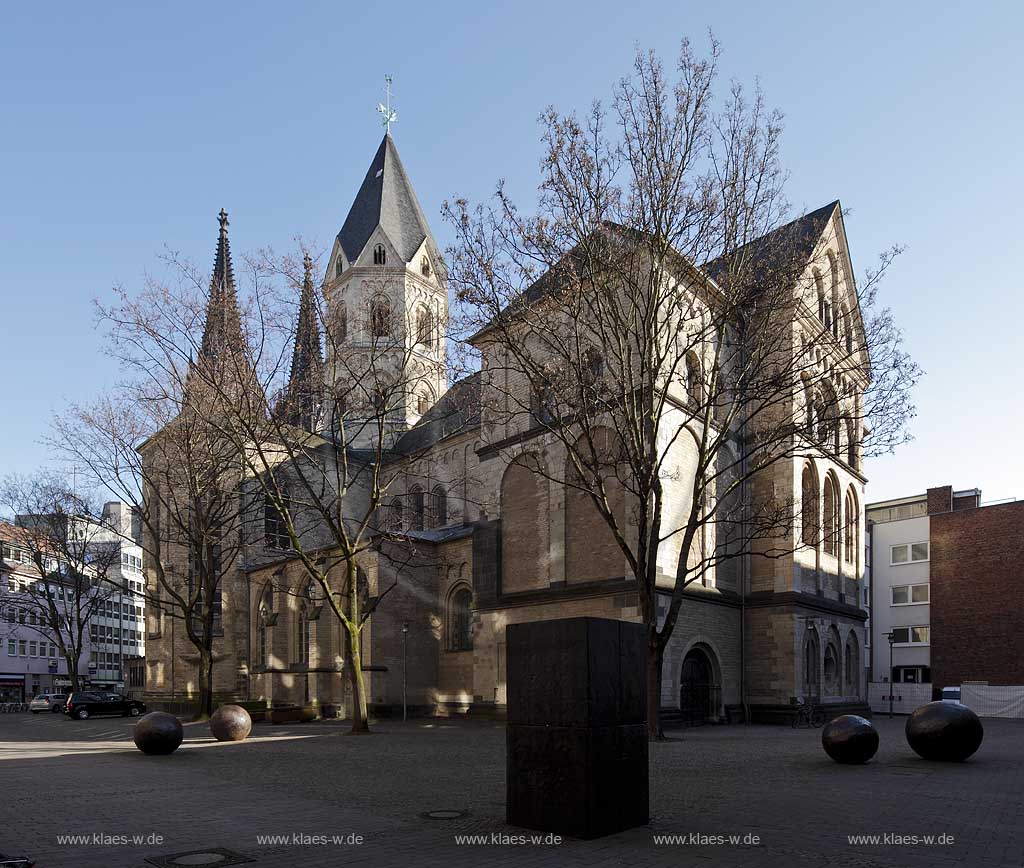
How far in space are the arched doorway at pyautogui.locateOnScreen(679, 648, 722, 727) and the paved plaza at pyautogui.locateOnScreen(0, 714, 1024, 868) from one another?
11.3m

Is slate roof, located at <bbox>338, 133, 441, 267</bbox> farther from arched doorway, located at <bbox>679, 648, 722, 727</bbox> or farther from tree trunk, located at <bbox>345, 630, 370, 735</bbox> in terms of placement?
tree trunk, located at <bbox>345, 630, 370, 735</bbox>

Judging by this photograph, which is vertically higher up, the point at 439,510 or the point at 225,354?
the point at 225,354

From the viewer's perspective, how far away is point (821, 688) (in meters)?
34.9

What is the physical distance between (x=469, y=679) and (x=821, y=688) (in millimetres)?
13743

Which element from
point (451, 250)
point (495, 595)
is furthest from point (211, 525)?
point (451, 250)

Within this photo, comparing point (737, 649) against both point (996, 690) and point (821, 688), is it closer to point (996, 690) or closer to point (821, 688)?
point (821, 688)

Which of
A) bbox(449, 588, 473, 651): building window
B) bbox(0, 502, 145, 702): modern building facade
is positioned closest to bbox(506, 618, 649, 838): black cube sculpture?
bbox(449, 588, 473, 651): building window

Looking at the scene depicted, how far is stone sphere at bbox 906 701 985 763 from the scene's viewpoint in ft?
51.6

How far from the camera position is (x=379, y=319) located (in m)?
25.2

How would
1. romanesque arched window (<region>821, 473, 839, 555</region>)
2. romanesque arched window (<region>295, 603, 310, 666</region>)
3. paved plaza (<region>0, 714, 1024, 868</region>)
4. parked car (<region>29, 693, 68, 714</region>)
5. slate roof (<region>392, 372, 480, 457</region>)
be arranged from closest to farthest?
1. paved plaza (<region>0, 714, 1024, 868</region>)
2. romanesque arched window (<region>821, 473, 839, 555</region>)
3. slate roof (<region>392, 372, 480, 457</region>)
4. romanesque arched window (<region>295, 603, 310, 666</region>)
5. parked car (<region>29, 693, 68, 714</region>)

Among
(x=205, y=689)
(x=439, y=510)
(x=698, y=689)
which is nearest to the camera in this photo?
(x=698, y=689)

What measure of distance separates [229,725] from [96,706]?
88.0ft

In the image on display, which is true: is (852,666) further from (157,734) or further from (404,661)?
(157,734)

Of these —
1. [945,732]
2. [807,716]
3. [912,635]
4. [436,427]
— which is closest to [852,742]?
[945,732]
